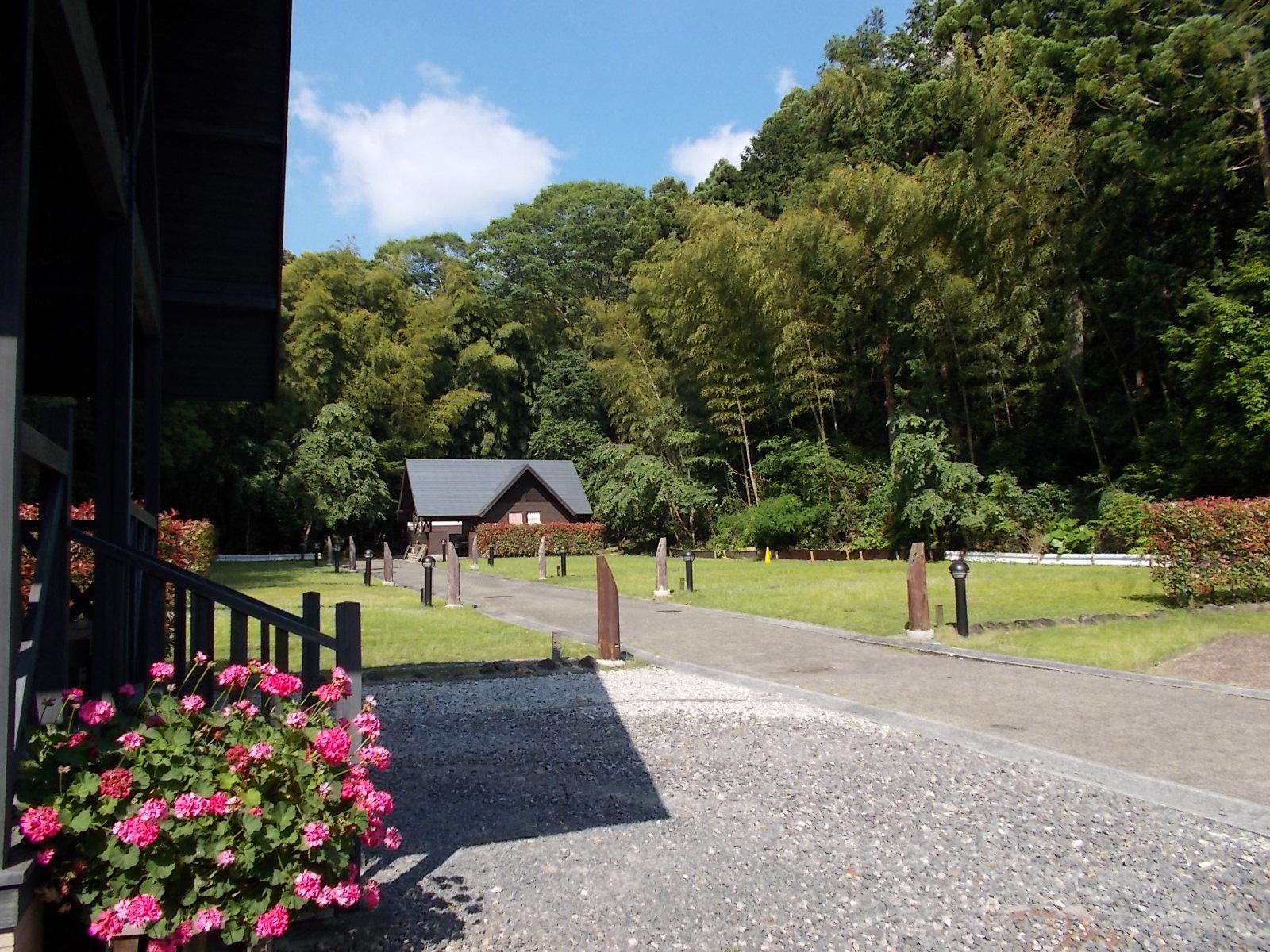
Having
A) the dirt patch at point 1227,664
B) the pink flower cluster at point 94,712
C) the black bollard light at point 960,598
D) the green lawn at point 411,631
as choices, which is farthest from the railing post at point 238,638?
the black bollard light at point 960,598

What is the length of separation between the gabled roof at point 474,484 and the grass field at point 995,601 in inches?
571

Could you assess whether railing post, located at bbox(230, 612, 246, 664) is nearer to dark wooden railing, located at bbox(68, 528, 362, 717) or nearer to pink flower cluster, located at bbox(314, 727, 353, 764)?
dark wooden railing, located at bbox(68, 528, 362, 717)

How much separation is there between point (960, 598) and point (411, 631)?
639cm

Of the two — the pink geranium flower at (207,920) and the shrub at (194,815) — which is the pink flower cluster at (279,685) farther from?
the pink geranium flower at (207,920)

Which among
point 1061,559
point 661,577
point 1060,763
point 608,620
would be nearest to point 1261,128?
point 1061,559

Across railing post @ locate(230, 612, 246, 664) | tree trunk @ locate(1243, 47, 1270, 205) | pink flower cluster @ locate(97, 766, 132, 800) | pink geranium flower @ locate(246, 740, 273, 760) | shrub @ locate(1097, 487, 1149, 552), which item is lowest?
pink flower cluster @ locate(97, 766, 132, 800)

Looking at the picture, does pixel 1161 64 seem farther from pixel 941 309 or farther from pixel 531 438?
pixel 531 438

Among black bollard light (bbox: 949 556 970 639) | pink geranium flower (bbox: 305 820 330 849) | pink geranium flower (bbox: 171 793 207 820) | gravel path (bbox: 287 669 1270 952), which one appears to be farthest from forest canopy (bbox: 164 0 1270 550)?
pink geranium flower (bbox: 171 793 207 820)

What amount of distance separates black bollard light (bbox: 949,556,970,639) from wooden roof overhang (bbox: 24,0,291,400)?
7.02 metres

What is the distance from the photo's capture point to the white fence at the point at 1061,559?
62.4 ft

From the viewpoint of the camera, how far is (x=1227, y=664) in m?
7.90

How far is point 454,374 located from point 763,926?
1872 inches

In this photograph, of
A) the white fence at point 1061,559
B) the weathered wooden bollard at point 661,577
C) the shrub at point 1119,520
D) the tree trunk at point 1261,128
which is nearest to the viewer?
the weathered wooden bollard at point 661,577

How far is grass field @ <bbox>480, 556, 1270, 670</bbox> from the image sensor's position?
29.9 feet
